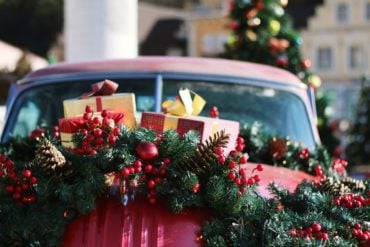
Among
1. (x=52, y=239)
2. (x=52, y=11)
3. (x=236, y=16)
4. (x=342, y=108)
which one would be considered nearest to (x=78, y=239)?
(x=52, y=239)

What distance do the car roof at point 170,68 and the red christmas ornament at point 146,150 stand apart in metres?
1.62

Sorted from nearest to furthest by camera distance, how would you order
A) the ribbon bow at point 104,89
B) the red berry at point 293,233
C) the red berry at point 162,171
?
the red berry at point 293,233, the red berry at point 162,171, the ribbon bow at point 104,89

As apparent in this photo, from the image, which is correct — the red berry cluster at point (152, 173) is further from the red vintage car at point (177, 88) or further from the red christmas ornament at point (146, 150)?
the red vintage car at point (177, 88)

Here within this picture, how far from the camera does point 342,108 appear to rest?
44125 mm

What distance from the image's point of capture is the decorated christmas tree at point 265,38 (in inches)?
324

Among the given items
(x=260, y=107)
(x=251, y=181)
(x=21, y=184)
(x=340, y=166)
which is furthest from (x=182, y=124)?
(x=260, y=107)

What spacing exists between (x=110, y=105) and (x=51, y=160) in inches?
18.0

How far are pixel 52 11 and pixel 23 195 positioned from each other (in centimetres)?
5020

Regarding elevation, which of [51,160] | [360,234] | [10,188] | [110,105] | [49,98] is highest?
[49,98]

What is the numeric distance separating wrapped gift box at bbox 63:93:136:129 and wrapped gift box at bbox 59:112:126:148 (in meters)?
0.06

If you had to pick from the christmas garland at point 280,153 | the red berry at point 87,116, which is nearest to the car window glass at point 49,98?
the christmas garland at point 280,153

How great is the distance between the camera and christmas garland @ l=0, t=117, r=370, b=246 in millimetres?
2395

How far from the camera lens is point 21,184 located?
2.52 m

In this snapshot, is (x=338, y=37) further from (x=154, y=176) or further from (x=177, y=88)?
(x=154, y=176)
